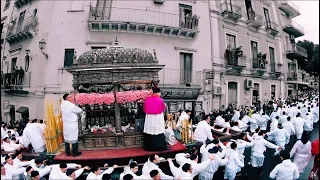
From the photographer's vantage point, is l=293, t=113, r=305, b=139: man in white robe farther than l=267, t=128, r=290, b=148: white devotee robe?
Yes

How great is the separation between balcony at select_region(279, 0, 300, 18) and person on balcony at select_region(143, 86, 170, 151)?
1771 cm

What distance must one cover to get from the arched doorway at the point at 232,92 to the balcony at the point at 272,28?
16.9 ft

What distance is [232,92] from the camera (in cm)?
1639

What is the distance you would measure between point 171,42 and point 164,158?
8.99 meters

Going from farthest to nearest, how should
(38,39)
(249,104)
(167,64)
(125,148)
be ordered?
(249,104) → (167,64) → (38,39) → (125,148)

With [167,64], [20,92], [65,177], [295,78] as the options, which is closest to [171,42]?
[167,64]

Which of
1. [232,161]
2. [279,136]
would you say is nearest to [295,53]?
[279,136]

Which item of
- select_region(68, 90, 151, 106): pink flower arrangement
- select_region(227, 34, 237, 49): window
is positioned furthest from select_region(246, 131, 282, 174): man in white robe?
→ select_region(227, 34, 237, 49): window

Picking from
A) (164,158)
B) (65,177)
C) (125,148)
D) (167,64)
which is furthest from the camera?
(167,64)

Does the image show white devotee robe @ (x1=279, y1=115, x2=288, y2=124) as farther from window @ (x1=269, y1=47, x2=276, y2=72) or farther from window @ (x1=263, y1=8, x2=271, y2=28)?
window @ (x1=263, y1=8, x2=271, y2=28)

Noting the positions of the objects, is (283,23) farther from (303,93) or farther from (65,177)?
(65,177)

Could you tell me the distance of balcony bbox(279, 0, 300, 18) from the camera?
20.4 metres

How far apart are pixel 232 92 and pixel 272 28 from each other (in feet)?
20.5

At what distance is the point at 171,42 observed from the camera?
14570 mm
